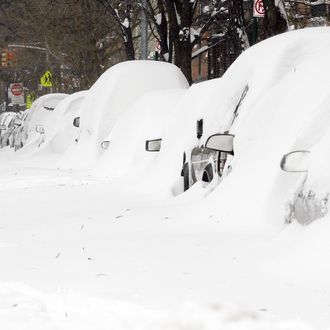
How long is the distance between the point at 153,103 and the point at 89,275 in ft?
31.9

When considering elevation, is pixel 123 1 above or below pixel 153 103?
above

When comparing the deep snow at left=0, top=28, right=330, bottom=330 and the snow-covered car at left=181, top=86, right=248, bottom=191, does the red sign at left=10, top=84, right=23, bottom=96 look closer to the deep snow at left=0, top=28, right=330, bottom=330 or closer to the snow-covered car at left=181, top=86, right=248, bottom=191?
the deep snow at left=0, top=28, right=330, bottom=330

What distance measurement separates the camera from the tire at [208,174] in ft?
30.6

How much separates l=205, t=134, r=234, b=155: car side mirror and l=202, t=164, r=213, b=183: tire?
1.24 meters

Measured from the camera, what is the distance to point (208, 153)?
373 inches

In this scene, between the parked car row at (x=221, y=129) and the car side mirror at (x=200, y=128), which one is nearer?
the parked car row at (x=221, y=129)

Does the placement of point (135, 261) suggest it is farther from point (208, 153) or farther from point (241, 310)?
point (208, 153)

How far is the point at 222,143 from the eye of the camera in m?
8.06

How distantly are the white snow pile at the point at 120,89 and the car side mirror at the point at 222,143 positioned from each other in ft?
29.1

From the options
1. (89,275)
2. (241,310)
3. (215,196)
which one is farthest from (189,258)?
(215,196)

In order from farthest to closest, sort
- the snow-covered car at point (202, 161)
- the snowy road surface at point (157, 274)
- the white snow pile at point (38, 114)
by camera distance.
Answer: the white snow pile at point (38, 114)
the snow-covered car at point (202, 161)
the snowy road surface at point (157, 274)

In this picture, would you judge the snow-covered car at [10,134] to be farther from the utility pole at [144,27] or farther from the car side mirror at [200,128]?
the car side mirror at [200,128]

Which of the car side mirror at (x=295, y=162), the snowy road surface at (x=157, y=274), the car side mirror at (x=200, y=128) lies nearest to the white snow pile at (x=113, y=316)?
the snowy road surface at (x=157, y=274)

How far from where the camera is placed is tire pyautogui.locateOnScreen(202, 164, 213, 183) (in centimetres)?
934
